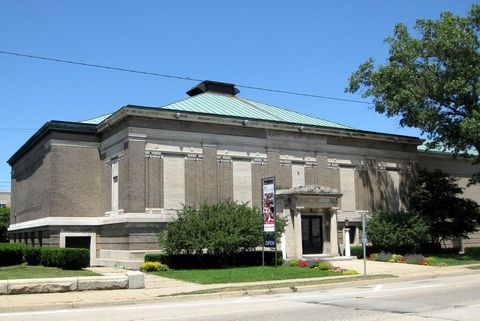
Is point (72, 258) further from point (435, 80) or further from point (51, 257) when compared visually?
point (435, 80)

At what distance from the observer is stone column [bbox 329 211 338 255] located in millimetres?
36750

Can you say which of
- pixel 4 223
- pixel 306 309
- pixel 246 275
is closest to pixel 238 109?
pixel 246 275

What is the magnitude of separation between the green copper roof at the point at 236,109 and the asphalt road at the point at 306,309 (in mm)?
20252

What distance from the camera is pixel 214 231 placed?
2834 cm

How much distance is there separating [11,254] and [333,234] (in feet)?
66.8

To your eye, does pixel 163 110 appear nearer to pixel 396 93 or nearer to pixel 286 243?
pixel 286 243

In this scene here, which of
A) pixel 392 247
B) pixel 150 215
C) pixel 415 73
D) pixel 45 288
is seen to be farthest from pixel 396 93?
pixel 45 288

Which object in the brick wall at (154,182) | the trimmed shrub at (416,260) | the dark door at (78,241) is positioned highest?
the brick wall at (154,182)

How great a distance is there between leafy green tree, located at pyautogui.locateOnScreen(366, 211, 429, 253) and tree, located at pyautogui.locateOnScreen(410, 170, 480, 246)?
2.33m

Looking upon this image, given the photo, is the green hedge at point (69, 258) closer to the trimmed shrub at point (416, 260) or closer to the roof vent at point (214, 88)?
the trimmed shrub at point (416, 260)

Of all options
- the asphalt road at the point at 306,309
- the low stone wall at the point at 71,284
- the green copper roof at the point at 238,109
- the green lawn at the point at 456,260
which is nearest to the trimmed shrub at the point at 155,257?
the low stone wall at the point at 71,284

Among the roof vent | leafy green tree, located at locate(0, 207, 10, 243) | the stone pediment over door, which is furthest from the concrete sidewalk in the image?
leafy green tree, located at locate(0, 207, 10, 243)

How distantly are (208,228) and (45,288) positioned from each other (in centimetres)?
1163

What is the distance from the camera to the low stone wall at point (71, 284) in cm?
1705
